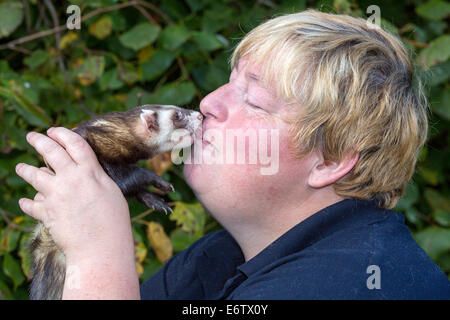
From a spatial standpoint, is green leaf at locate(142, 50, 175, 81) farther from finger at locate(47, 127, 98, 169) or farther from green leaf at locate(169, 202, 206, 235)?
finger at locate(47, 127, 98, 169)

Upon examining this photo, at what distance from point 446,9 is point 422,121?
105 cm

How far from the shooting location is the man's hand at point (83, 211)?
0.91 meters

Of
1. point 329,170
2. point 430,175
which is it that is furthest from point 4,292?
point 430,175

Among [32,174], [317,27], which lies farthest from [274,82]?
[32,174]

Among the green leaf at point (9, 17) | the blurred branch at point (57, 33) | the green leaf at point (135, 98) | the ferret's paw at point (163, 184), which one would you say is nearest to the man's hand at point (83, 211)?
the ferret's paw at point (163, 184)

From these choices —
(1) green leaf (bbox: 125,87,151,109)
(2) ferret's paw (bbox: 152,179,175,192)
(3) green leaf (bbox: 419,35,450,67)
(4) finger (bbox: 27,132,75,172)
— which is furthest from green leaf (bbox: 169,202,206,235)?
(3) green leaf (bbox: 419,35,450,67)

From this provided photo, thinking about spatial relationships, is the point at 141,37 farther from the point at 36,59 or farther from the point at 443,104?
the point at 443,104

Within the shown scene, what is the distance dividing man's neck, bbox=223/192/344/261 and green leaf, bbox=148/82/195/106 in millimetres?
747

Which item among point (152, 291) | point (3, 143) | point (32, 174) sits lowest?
point (152, 291)

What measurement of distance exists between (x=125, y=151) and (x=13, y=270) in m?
0.63

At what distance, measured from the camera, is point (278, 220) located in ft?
3.63

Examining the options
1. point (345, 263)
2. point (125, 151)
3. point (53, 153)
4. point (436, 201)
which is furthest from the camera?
point (436, 201)

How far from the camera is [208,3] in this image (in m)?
2.04
